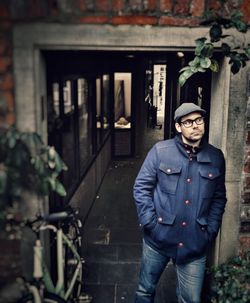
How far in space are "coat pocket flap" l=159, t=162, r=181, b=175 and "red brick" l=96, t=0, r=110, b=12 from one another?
1407 millimetres

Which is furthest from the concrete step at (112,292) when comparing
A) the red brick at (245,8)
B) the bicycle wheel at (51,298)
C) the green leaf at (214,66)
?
the red brick at (245,8)

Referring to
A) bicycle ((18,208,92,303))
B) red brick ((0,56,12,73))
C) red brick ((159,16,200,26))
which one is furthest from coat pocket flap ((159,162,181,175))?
red brick ((0,56,12,73))

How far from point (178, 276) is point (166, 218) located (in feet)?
2.05

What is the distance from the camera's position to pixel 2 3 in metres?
3.06

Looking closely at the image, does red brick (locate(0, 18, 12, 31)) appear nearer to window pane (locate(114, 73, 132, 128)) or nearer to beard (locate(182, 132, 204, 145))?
beard (locate(182, 132, 204, 145))

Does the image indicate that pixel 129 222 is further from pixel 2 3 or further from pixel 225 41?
pixel 2 3

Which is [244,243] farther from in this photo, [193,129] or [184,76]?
[184,76]

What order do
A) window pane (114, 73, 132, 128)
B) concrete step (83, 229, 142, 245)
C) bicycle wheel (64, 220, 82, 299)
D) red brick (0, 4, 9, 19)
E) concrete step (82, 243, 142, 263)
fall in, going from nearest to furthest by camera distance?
1. red brick (0, 4, 9, 19)
2. bicycle wheel (64, 220, 82, 299)
3. concrete step (82, 243, 142, 263)
4. concrete step (83, 229, 142, 245)
5. window pane (114, 73, 132, 128)

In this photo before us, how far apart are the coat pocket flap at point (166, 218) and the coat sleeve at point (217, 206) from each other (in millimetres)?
362

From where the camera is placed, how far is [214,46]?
346 centimetres

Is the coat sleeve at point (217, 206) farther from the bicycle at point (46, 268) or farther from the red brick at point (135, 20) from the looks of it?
the red brick at point (135, 20)

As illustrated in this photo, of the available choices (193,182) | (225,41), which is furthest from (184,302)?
(225,41)

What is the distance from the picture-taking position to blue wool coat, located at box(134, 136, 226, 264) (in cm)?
357

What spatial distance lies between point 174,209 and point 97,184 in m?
5.11
